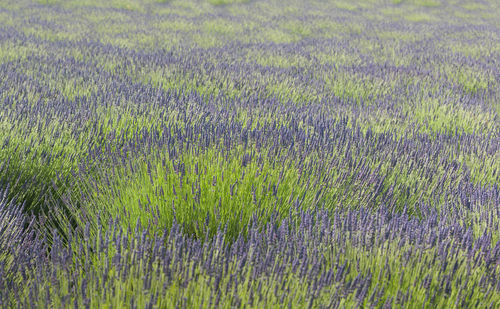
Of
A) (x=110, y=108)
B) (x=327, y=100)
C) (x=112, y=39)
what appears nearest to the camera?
(x=110, y=108)

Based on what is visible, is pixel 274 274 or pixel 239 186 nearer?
pixel 274 274

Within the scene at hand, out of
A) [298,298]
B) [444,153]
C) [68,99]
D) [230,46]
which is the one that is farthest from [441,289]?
[230,46]

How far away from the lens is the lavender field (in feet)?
4.11

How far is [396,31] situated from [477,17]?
8740 mm

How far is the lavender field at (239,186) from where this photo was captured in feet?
4.11

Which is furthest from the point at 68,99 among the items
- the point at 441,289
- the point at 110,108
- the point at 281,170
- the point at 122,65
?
the point at 441,289

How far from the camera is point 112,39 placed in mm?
7723

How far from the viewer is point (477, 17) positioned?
712 inches

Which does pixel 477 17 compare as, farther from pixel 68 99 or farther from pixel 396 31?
pixel 68 99

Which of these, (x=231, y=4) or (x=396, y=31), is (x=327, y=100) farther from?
(x=231, y=4)

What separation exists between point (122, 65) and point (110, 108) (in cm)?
212

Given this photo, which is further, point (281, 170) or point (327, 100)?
point (327, 100)

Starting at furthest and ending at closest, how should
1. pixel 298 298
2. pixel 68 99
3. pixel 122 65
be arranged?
pixel 122 65
pixel 68 99
pixel 298 298

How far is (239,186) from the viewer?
2.02 m
